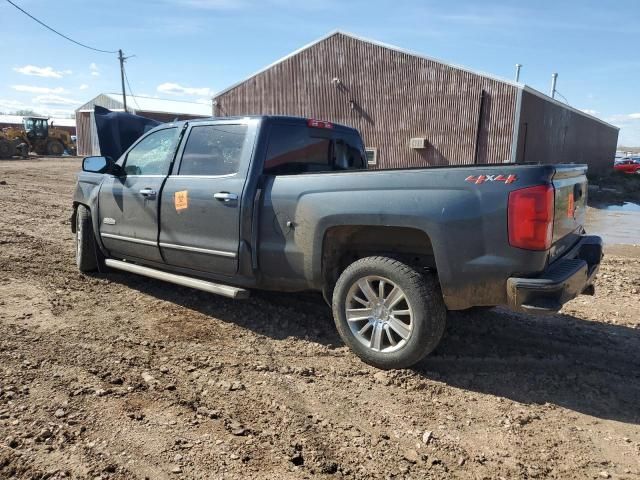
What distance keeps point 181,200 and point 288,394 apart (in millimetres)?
2236

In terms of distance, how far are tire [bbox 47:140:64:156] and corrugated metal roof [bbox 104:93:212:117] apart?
11.7 metres

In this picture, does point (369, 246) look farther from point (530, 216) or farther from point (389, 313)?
point (530, 216)

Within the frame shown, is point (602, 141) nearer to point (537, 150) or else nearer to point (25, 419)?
point (537, 150)

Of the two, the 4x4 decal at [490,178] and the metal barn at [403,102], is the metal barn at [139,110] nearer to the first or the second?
the metal barn at [403,102]

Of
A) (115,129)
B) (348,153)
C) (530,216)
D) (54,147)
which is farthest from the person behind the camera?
(54,147)

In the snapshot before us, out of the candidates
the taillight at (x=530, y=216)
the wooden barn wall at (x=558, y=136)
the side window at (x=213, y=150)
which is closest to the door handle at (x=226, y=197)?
the side window at (x=213, y=150)

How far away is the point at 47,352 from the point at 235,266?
5.16 feet

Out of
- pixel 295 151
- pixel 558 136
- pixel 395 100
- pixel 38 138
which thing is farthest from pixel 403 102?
pixel 38 138

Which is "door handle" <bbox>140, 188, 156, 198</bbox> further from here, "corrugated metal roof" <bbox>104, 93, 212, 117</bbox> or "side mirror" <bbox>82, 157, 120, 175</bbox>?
"corrugated metal roof" <bbox>104, 93, 212, 117</bbox>

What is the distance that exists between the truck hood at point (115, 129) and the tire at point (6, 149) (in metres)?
27.6

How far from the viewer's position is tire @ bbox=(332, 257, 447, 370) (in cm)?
356

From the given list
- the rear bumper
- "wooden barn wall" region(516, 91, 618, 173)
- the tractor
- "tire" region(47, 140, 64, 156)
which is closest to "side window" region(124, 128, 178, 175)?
the rear bumper

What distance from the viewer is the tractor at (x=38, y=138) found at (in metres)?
36.5

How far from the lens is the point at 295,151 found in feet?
15.4
